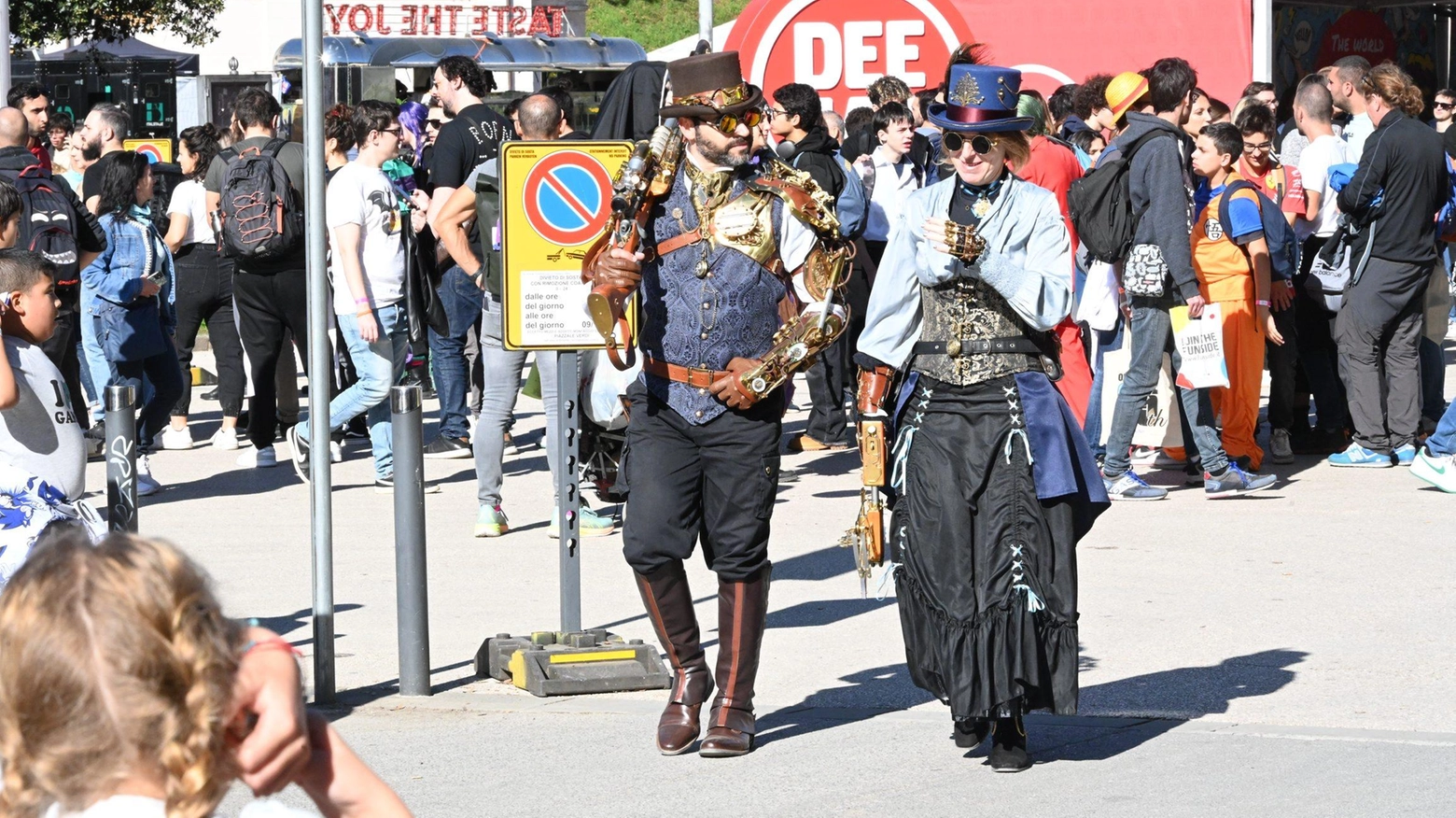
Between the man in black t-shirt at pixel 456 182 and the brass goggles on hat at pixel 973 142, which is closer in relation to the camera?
the brass goggles on hat at pixel 973 142

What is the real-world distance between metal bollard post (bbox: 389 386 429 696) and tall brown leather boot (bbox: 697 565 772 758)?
1117mm

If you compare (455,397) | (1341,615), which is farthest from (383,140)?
(1341,615)

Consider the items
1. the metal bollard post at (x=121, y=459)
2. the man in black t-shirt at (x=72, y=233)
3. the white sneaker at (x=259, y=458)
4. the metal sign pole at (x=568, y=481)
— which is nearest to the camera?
the metal bollard post at (x=121, y=459)

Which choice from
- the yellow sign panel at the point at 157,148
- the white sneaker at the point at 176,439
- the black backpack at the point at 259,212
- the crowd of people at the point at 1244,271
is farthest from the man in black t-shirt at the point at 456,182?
the yellow sign panel at the point at 157,148

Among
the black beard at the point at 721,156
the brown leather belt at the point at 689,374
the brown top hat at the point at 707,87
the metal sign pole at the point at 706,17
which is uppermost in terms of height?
the metal sign pole at the point at 706,17

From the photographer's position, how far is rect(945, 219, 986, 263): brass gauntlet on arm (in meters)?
5.41

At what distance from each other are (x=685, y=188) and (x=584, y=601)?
2.67m

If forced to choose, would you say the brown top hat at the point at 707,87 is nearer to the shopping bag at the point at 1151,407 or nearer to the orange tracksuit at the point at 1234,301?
the orange tracksuit at the point at 1234,301

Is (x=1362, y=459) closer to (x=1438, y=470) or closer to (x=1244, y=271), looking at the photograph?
(x=1438, y=470)

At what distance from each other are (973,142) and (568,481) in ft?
6.41

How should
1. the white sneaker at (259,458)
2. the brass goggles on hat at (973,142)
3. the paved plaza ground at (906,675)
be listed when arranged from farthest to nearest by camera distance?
the white sneaker at (259,458), the brass goggles on hat at (973,142), the paved plaza ground at (906,675)

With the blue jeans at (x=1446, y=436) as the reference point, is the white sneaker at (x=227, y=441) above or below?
below

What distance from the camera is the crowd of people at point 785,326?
5.38 m

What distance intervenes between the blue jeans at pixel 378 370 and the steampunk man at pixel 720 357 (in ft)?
16.0
